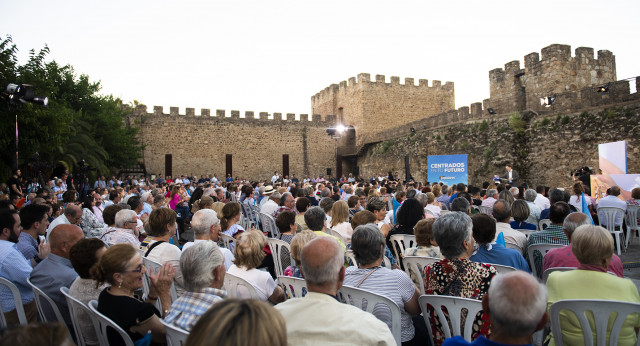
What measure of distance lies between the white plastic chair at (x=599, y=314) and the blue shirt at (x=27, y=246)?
4.50 metres

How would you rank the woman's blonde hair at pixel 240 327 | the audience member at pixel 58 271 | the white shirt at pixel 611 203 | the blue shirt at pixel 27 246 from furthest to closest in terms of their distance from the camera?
1. the white shirt at pixel 611 203
2. the blue shirt at pixel 27 246
3. the audience member at pixel 58 271
4. the woman's blonde hair at pixel 240 327

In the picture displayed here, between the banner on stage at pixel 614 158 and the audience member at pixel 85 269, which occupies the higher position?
the banner on stage at pixel 614 158

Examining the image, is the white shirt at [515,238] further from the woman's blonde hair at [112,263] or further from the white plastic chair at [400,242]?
the woman's blonde hair at [112,263]

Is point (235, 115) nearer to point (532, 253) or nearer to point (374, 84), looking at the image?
point (374, 84)

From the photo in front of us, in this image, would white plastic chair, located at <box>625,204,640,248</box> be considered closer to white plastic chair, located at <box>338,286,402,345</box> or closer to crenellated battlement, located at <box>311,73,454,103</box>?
white plastic chair, located at <box>338,286,402,345</box>

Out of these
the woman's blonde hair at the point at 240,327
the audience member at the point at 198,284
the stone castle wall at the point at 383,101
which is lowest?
the audience member at the point at 198,284

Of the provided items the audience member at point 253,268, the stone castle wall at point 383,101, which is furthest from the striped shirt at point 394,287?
the stone castle wall at point 383,101

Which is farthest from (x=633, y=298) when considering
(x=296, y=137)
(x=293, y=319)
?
(x=296, y=137)

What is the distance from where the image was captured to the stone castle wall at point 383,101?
26125 millimetres

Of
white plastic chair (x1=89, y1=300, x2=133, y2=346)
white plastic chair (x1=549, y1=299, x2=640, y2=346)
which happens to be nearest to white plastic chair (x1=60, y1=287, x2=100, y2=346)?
white plastic chair (x1=89, y1=300, x2=133, y2=346)

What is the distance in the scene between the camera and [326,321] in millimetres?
1746

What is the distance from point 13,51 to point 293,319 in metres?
12.2

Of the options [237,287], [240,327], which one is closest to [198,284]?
[237,287]

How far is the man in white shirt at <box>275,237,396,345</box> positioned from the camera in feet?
5.61
